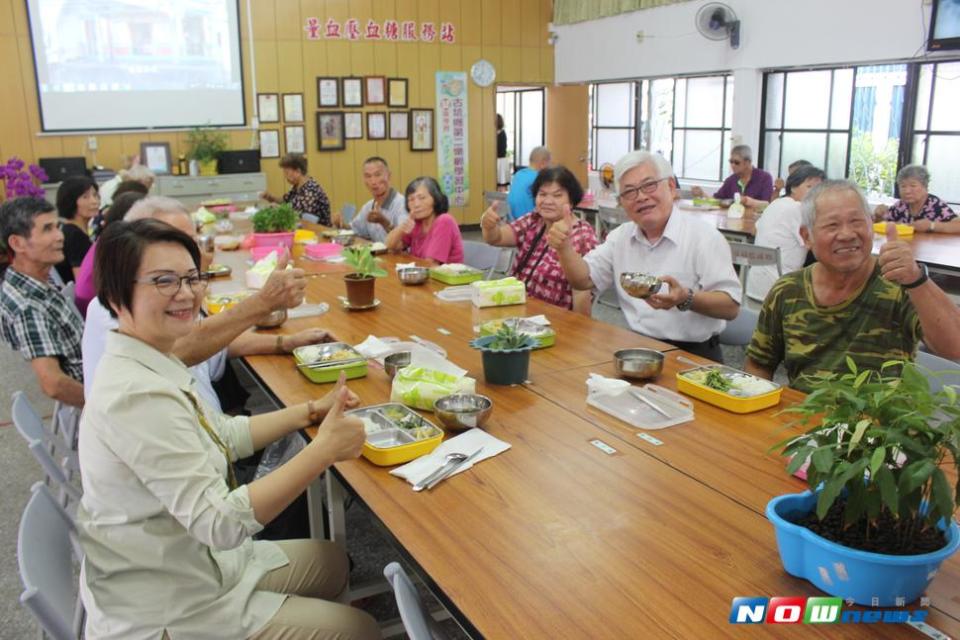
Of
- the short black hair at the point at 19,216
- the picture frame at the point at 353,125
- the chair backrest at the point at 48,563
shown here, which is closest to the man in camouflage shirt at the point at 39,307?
the short black hair at the point at 19,216

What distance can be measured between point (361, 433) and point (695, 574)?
29.9 inches

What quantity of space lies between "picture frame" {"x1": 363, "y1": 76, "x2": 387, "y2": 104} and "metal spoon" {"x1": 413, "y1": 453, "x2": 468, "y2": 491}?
9169 millimetres

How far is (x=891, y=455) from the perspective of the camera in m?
1.22

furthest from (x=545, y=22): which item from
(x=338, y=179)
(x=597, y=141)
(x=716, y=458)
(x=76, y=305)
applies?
(x=716, y=458)

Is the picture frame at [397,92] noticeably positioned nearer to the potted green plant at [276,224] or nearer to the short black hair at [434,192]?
the potted green plant at [276,224]

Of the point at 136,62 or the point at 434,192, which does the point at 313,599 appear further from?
the point at 136,62

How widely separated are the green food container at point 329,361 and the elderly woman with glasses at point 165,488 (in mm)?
677

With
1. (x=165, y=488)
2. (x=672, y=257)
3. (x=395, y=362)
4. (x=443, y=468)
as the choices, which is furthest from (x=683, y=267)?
(x=165, y=488)

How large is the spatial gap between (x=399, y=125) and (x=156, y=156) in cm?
321

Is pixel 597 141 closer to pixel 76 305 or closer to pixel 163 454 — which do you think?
pixel 76 305

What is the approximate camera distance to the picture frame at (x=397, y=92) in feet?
34.1

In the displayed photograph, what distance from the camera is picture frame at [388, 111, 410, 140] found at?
10.5 meters

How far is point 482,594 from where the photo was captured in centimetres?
133

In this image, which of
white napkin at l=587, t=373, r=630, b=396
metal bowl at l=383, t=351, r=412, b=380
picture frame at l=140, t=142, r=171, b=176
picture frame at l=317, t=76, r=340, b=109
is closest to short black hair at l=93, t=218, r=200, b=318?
metal bowl at l=383, t=351, r=412, b=380
